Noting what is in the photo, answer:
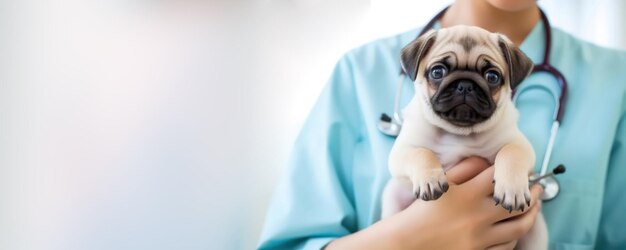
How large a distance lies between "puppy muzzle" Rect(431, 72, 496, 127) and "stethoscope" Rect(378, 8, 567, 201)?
120 millimetres

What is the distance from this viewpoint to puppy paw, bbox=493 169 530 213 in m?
0.69

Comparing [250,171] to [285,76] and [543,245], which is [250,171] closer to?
[285,76]

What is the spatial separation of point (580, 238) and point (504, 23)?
30 cm

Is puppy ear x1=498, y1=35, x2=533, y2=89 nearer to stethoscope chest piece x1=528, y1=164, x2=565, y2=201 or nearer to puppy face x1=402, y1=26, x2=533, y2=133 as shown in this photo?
puppy face x1=402, y1=26, x2=533, y2=133

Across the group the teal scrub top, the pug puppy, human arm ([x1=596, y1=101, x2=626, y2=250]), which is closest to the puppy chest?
the pug puppy

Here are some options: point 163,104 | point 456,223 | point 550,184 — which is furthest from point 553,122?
point 163,104

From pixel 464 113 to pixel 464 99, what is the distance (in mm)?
21

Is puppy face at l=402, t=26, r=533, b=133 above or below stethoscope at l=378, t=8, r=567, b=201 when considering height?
above

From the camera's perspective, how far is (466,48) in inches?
28.7

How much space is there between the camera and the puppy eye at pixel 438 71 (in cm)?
73

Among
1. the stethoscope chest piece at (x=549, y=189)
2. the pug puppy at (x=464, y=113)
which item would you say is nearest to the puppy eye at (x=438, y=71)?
the pug puppy at (x=464, y=113)

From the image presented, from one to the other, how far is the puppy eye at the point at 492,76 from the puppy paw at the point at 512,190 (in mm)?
99

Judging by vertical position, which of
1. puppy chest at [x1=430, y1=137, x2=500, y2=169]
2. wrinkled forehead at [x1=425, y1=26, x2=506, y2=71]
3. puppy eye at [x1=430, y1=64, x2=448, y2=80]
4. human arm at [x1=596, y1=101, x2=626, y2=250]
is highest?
wrinkled forehead at [x1=425, y1=26, x2=506, y2=71]

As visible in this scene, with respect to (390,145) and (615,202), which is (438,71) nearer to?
(390,145)
